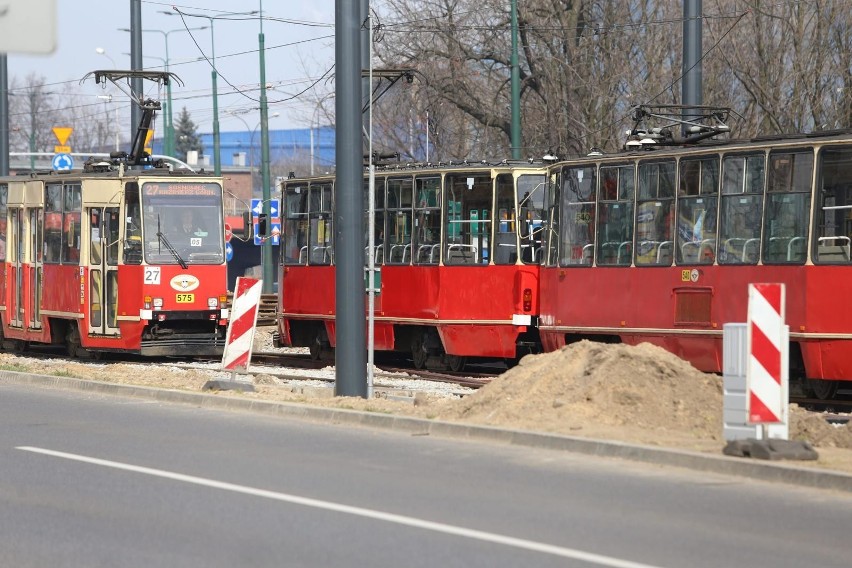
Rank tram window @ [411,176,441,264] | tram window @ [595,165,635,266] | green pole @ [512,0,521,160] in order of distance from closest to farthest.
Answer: tram window @ [595,165,635,266] → tram window @ [411,176,441,264] → green pole @ [512,0,521,160]

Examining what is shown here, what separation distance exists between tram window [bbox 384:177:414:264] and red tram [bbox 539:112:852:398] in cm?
Answer: 282

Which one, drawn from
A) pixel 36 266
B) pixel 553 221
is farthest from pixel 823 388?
pixel 36 266

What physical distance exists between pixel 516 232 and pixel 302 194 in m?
5.37

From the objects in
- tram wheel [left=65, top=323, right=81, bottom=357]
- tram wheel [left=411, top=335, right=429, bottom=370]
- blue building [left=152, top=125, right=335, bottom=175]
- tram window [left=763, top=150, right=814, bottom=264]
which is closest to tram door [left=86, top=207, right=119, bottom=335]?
tram wheel [left=65, top=323, right=81, bottom=357]

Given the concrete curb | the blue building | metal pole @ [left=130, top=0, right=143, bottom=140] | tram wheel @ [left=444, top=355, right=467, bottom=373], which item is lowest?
tram wheel @ [left=444, top=355, right=467, bottom=373]

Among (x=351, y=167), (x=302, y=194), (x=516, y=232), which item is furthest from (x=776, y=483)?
(x=302, y=194)

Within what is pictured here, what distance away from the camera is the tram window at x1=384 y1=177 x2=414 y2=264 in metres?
25.9

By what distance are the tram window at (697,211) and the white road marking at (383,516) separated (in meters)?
9.70

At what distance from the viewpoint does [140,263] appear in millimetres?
26906

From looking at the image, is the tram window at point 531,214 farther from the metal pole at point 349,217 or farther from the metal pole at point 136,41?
the metal pole at point 136,41

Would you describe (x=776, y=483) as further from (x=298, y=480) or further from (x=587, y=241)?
(x=587, y=241)

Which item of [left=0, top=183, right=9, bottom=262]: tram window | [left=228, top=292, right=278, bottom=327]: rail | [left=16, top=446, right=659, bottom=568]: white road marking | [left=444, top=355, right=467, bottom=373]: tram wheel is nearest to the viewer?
[left=16, top=446, right=659, bottom=568]: white road marking

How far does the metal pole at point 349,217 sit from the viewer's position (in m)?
17.9

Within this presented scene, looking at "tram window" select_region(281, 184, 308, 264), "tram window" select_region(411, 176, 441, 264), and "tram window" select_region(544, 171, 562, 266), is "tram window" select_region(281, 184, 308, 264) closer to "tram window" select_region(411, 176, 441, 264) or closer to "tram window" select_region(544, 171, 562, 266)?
"tram window" select_region(411, 176, 441, 264)
